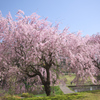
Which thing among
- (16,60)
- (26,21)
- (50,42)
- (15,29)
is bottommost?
(16,60)

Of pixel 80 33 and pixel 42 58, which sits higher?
pixel 80 33

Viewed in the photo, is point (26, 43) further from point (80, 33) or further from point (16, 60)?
point (80, 33)

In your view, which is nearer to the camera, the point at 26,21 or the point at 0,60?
the point at 0,60

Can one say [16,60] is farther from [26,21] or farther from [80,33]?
[80,33]

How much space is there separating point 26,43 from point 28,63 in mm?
1638

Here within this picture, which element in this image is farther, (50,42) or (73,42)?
(73,42)

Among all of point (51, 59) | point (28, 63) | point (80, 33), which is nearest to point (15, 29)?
point (28, 63)

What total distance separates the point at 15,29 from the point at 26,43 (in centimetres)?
170

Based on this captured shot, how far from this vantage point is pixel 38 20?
1198 cm

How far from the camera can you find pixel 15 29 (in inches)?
428

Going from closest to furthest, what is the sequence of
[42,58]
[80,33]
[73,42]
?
[42,58]
[73,42]
[80,33]

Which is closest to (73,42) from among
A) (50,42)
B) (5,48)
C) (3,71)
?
(50,42)

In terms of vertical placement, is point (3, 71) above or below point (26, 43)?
below

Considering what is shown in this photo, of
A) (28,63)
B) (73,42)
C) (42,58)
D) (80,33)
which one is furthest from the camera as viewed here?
(80,33)
